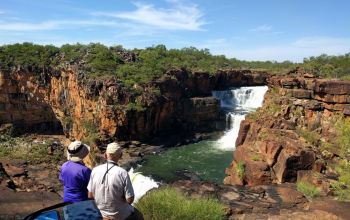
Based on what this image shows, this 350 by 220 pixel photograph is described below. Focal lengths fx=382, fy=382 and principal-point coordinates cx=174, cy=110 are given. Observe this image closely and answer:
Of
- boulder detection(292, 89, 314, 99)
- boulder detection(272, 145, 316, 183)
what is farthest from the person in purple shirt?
boulder detection(292, 89, 314, 99)

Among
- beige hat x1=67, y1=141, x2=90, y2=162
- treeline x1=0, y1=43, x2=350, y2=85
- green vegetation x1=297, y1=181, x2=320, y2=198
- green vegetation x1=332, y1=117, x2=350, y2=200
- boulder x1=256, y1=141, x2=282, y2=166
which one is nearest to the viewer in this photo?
beige hat x1=67, y1=141, x2=90, y2=162

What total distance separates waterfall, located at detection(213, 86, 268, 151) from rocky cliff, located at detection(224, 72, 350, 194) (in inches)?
585

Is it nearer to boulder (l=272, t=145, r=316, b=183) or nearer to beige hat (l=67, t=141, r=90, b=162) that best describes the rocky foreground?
boulder (l=272, t=145, r=316, b=183)

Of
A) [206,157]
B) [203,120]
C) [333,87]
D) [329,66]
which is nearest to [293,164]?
[333,87]

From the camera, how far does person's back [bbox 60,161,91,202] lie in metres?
6.04

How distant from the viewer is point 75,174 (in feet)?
19.7

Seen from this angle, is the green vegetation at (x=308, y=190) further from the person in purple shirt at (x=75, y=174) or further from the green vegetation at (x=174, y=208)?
the person in purple shirt at (x=75, y=174)

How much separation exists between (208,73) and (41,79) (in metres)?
21.2

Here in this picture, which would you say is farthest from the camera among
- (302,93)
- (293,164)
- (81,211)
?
(302,93)

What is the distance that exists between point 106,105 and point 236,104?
19706mm

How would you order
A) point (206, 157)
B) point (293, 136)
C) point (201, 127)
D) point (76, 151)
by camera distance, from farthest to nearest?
point (201, 127)
point (206, 157)
point (293, 136)
point (76, 151)

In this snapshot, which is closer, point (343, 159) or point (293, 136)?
point (343, 159)

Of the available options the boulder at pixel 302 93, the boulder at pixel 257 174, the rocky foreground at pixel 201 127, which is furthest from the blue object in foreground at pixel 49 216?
the boulder at pixel 302 93

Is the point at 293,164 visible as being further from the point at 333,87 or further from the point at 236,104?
the point at 236,104
